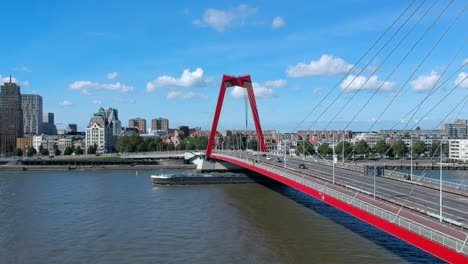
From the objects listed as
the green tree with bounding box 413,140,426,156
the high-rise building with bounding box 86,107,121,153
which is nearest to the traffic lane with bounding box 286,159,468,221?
the green tree with bounding box 413,140,426,156

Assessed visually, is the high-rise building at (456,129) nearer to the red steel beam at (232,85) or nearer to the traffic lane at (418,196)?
the red steel beam at (232,85)

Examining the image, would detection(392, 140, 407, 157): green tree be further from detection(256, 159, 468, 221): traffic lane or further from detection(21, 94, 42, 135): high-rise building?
detection(21, 94, 42, 135): high-rise building

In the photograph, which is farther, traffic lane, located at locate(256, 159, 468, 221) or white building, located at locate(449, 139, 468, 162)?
white building, located at locate(449, 139, 468, 162)

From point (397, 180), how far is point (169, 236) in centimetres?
957

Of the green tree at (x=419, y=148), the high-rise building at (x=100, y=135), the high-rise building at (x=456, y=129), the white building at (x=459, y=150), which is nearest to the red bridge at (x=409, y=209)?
the high-rise building at (x=456, y=129)

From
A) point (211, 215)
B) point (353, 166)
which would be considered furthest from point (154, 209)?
point (353, 166)

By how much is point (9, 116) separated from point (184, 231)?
349ft

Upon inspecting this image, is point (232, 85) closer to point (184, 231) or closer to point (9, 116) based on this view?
point (184, 231)

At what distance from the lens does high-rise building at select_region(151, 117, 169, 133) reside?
182 m

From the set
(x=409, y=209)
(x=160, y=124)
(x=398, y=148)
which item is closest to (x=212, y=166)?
(x=409, y=209)

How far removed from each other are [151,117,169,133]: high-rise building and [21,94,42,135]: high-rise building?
45267mm

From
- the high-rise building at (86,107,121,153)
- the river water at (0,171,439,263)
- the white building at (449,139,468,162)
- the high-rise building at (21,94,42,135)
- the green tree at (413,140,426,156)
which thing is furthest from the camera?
the high-rise building at (21,94,42,135)

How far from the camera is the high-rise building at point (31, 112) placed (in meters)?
143

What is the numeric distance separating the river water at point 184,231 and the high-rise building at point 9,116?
88730 millimetres
